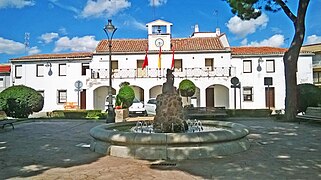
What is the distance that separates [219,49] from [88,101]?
47.2 ft

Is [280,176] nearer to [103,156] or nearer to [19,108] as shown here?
[103,156]

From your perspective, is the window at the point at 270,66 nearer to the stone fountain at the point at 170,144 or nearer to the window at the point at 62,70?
the window at the point at 62,70

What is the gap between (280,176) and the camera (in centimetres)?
493

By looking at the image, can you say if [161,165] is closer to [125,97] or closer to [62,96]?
[125,97]

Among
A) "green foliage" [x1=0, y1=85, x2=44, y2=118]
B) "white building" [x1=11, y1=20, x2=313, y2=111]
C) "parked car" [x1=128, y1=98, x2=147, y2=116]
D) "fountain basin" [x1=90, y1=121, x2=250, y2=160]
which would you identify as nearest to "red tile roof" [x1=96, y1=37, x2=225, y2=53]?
"white building" [x1=11, y1=20, x2=313, y2=111]

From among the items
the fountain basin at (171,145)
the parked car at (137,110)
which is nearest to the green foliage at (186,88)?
the parked car at (137,110)

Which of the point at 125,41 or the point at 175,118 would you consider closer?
the point at 175,118

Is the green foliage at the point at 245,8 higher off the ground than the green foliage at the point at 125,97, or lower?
higher

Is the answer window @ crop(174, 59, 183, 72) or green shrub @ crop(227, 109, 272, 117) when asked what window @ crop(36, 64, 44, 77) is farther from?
green shrub @ crop(227, 109, 272, 117)

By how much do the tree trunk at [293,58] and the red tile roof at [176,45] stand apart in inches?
573

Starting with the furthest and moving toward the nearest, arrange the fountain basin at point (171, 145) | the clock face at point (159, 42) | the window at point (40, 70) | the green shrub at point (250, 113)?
1. the window at point (40, 70)
2. the clock face at point (159, 42)
3. the green shrub at point (250, 113)
4. the fountain basin at point (171, 145)

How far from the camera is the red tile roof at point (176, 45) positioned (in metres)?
30.9

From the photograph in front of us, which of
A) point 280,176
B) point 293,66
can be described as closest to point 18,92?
point 293,66

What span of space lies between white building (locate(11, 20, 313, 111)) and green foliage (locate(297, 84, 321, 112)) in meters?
10.8
